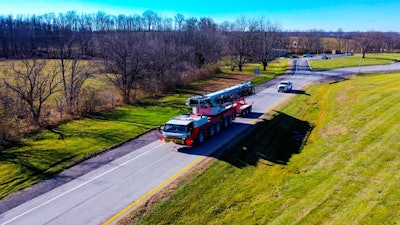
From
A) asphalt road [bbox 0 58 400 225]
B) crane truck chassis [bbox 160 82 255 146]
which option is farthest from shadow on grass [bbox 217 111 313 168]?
crane truck chassis [bbox 160 82 255 146]

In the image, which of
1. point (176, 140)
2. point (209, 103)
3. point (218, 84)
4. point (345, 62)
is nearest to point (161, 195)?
point (176, 140)

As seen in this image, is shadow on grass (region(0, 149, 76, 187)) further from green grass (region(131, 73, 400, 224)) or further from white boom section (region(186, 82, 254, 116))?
white boom section (region(186, 82, 254, 116))

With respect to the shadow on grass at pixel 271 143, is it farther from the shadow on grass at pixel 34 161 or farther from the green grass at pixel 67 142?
the shadow on grass at pixel 34 161

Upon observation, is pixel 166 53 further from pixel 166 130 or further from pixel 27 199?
pixel 27 199

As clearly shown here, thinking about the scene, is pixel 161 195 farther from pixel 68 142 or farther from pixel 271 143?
pixel 68 142

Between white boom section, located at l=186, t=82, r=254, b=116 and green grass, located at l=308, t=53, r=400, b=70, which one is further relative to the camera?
green grass, located at l=308, t=53, r=400, b=70

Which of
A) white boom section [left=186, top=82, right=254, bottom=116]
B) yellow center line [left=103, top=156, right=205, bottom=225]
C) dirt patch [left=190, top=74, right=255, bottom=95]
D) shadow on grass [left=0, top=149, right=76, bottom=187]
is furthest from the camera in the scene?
dirt patch [left=190, top=74, right=255, bottom=95]

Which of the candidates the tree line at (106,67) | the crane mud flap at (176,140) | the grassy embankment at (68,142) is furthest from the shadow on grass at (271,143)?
the tree line at (106,67)
